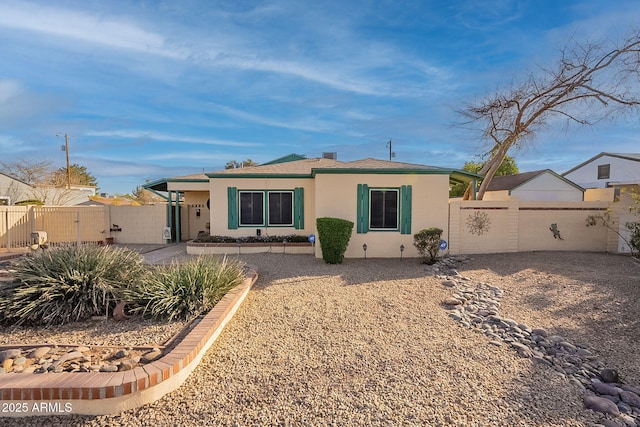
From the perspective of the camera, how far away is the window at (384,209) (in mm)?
10203

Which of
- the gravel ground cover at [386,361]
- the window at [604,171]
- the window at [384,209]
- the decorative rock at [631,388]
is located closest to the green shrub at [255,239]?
the window at [384,209]

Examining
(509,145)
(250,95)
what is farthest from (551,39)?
(250,95)

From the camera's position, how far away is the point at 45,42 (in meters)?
8.39

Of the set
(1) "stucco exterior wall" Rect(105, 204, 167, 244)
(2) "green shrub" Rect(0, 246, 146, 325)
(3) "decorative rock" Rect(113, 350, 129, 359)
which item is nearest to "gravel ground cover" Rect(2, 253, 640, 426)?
(3) "decorative rock" Rect(113, 350, 129, 359)

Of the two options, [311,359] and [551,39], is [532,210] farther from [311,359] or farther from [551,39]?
[311,359]

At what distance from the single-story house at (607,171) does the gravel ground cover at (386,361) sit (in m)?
22.9

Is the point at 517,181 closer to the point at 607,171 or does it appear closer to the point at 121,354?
the point at 607,171

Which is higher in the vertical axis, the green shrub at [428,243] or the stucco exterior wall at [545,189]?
the stucco exterior wall at [545,189]

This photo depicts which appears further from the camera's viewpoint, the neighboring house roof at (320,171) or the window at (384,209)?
the window at (384,209)

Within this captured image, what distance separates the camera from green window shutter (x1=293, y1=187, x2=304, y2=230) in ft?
39.3

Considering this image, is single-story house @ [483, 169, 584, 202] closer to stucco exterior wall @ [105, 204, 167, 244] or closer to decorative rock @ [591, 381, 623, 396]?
stucco exterior wall @ [105, 204, 167, 244]

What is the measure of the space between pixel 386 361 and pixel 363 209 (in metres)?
6.82

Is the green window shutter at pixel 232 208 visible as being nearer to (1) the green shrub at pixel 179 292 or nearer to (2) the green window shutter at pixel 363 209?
(2) the green window shutter at pixel 363 209

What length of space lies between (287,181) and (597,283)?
30.8 ft
